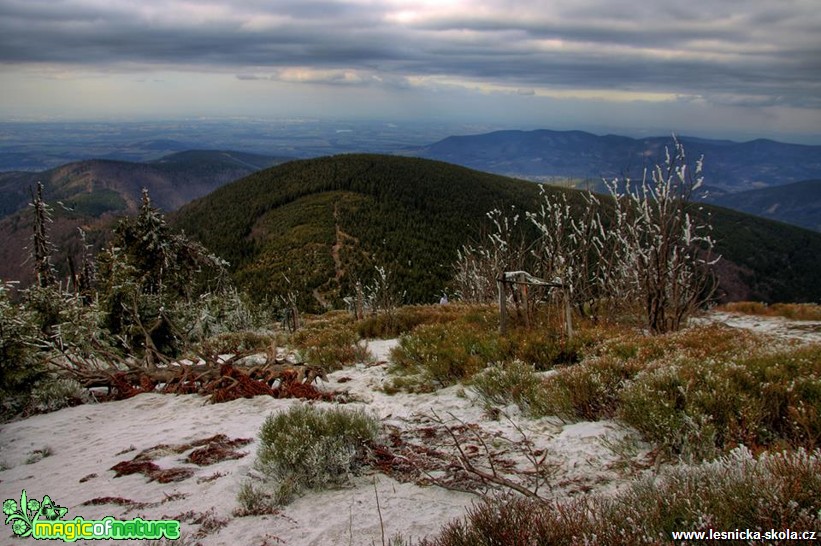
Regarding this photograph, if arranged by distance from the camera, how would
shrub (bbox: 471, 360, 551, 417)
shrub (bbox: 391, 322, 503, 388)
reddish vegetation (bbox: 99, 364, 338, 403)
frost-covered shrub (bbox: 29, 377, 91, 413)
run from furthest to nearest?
frost-covered shrub (bbox: 29, 377, 91, 413), shrub (bbox: 391, 322, 503, 388), reddish vegetation (bbox: 99, 364, 338, 403), shrub (bbox: 471, 360, 551, 417)

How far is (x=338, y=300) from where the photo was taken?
262 ft

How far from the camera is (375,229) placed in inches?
4419

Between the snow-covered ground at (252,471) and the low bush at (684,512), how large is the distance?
2.55ft

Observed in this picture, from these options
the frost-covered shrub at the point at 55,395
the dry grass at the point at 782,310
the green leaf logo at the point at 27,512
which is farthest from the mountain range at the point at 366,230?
the green leaf logo at the point at 27,512

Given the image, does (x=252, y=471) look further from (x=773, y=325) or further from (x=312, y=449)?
(x=773, y=325)

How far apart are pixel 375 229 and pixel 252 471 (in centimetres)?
10859

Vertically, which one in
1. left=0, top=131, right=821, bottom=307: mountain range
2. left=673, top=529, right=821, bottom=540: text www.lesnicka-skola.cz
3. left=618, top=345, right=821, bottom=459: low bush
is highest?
left=673, top=529, right=821, bottom=540: text www.lesnicka-skola.cz

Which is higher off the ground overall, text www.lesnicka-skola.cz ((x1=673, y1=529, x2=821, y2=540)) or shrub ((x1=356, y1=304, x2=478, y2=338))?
text www.lesnicka-skola.cz ((x1=673, y1=529, x2=821, y2=540))

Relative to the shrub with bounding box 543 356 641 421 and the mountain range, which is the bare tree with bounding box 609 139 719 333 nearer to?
the shrub with bounding box 543 356 641 421

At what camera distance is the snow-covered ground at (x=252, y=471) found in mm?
3613

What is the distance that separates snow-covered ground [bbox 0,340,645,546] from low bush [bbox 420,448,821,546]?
2.55 feet

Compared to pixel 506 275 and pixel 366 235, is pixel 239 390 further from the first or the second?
pixel 366 235
